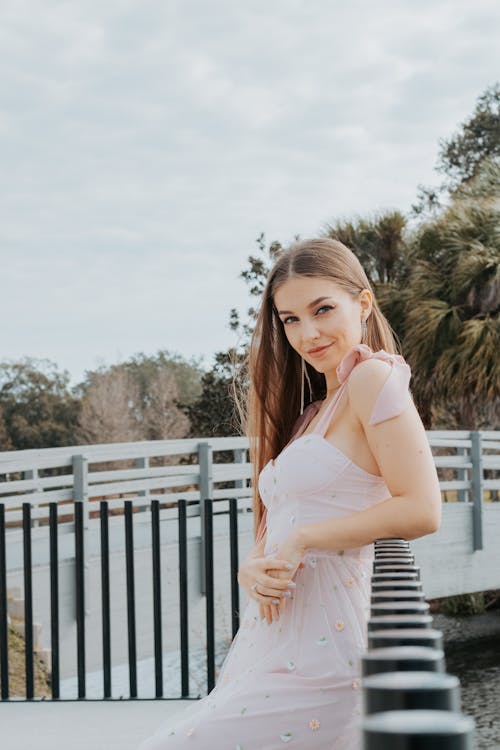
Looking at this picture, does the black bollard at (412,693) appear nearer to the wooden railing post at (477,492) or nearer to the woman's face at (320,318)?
the woman's face at (320,318)

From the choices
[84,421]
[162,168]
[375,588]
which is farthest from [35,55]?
[375,588]

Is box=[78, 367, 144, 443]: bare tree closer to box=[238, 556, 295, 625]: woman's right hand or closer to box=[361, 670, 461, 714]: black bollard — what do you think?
box=[238, 556, 295, 625]: woman's right hand

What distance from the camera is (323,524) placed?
5.82 feet

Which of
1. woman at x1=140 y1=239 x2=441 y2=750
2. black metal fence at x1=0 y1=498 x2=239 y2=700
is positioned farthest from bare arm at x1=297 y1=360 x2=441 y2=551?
black metal fence at x1=0 y1=498 x2=239 y2=700

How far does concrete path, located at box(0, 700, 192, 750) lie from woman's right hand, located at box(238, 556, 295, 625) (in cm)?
153

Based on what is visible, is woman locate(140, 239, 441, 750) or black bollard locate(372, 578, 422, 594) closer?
black bollard locate(372, 578, 422, 594)

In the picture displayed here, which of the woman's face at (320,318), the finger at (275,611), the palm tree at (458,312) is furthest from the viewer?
the palm tree at (458,312)

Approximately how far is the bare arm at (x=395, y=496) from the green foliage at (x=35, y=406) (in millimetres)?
34199

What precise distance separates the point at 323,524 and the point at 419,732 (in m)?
1.20

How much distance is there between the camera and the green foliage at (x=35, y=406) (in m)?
37.1

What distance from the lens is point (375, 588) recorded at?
1243 millimetres

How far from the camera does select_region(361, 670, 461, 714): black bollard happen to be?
64 cm

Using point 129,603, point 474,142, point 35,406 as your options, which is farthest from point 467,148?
point 129,603

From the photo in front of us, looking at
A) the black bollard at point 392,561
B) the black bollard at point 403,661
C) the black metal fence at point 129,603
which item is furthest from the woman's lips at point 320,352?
the black metal fence at point 129,603
